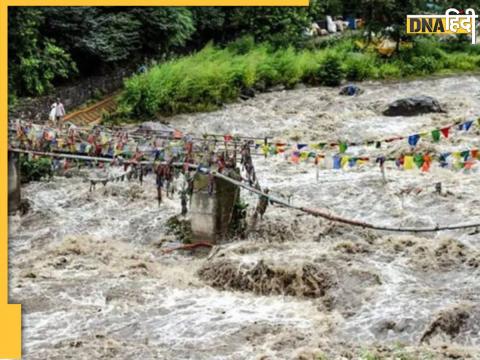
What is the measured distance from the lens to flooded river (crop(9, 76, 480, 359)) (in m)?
9.29

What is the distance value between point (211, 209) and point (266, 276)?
2183 mm

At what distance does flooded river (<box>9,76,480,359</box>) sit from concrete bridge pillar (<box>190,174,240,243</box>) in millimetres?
435

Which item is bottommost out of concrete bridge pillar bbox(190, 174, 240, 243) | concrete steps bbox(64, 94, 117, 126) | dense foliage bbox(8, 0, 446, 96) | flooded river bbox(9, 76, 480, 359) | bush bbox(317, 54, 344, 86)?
flooded river bbox(9, 76, 480, 359)

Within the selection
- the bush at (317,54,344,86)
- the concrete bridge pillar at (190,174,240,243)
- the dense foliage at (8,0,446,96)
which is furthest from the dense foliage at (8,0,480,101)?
the concrete bridge pillar at (190,174,240,243)

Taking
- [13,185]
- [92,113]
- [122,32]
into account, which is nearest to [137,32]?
[122,32]

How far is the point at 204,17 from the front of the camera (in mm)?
30844

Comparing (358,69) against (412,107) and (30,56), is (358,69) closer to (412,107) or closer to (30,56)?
(412,107)

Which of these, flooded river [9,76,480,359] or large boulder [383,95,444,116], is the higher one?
large boulder [383,95,444,116]

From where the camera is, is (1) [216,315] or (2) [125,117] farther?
(2) [125,117]

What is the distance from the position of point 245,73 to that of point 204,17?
6.55 m

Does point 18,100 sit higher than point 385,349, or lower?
higher

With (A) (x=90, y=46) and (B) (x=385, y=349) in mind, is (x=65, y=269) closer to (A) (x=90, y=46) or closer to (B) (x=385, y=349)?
(B) (x=385, y=349)

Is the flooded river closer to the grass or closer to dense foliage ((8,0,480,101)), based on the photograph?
dense foliage ((8,0,480,101))

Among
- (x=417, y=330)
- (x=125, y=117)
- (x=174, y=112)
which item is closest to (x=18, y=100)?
(x=125, y=117)
